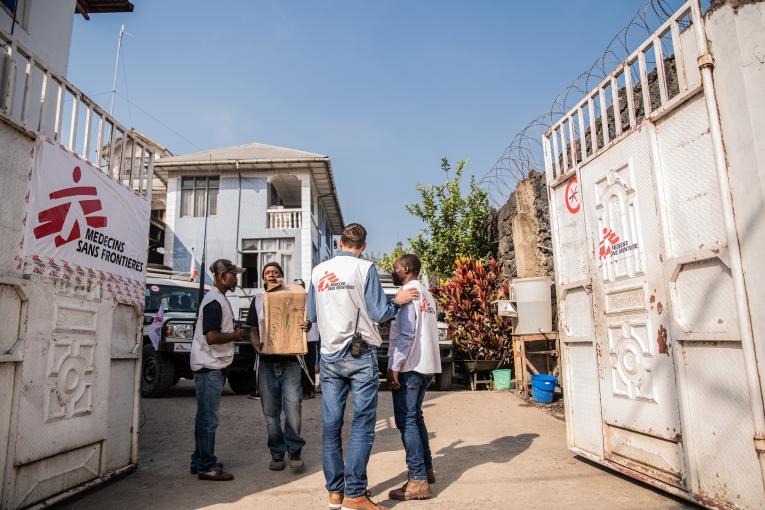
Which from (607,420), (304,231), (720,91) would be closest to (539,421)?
(607,420)

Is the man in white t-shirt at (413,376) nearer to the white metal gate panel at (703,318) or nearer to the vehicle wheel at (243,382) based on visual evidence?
the white metal gate panel at (703,318)

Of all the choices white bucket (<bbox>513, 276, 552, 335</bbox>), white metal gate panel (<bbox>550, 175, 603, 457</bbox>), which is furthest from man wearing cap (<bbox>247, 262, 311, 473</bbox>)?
white bucket (<bbox>513, 276, 552, 335</bbox>)

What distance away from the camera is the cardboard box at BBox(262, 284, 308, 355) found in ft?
14.1

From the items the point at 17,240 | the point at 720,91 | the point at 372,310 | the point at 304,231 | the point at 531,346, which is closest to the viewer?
the point at 720,91

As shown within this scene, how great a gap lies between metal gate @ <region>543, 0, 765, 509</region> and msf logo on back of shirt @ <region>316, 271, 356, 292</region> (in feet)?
6.58

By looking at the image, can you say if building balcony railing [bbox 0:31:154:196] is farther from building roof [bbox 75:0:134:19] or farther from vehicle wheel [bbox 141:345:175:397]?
building roof [bbox 75:0:134:19]

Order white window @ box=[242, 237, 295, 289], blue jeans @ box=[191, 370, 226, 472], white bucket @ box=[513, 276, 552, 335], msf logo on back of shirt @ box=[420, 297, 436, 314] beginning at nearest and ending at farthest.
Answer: msf logo on back of shirt @ box=[420, 297, 436, 314] → blue jeans @ box=[191, 370, 226, 472] → white bucket @ box=[513, 276, 552, 335] → white window @ box=[242, 237, 295, 289]

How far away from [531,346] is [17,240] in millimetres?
7262

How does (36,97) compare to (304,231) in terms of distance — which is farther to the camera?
(304,231)

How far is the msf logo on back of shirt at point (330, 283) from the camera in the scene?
3400 millimetres

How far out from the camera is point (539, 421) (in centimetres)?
606

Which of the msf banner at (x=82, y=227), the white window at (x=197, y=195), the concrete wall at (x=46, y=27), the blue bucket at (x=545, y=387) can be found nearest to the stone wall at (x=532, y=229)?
the blue bucket at (x=545, y=387)

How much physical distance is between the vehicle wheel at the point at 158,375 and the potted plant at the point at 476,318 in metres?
4.75

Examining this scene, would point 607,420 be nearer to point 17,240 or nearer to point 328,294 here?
point 328,294
